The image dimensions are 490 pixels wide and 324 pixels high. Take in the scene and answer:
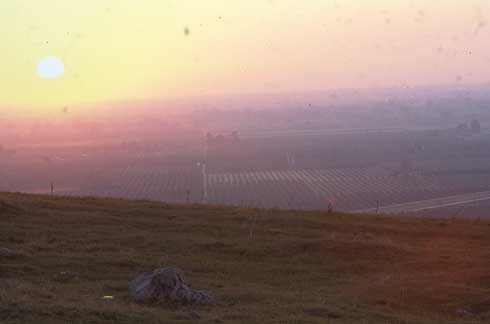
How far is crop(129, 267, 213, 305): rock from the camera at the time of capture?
9.88m

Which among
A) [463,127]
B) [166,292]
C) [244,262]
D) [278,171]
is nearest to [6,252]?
[166,292]

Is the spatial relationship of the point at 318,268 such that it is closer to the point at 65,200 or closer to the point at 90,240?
the point at 90,240

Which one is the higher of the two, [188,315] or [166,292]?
[166,292]

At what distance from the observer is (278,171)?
4294cm

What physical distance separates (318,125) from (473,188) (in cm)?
3152

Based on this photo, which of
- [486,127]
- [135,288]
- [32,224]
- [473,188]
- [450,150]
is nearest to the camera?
[135,288]

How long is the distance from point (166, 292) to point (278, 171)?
3321cm

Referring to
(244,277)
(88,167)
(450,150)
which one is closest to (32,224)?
(244,277)

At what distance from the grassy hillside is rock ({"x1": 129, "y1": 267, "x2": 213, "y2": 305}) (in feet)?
0.91

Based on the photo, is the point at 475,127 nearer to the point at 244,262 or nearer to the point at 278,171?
the point at 278,171

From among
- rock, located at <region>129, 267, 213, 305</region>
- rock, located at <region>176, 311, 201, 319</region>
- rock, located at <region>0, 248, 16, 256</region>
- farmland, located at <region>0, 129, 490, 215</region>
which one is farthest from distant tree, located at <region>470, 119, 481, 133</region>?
rock, located at <region>176, 311, 201, 319</region>

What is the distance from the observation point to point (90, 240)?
52.4 ft

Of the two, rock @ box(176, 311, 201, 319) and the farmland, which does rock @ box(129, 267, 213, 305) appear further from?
the farmland

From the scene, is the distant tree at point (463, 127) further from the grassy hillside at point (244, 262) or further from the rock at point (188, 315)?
the rock at point (188, 315)
